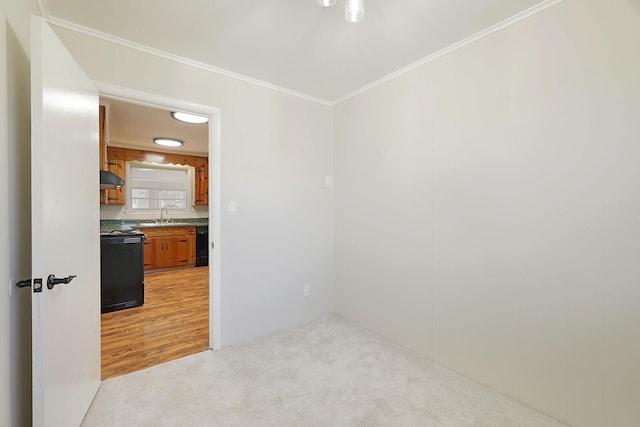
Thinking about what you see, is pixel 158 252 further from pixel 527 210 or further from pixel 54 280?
pixel 527 210

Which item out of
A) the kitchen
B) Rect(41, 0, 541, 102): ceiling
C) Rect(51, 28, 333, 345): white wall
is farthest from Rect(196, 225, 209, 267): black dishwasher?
Rect(41, 0, 541, 102): ceiling

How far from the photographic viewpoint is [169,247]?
5.88 m

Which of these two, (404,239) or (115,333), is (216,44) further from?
(115,333)

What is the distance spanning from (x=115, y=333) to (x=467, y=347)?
3.32m

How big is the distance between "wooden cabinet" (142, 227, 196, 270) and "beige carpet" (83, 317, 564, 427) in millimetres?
3967

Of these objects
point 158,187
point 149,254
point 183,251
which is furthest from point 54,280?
point 158,187

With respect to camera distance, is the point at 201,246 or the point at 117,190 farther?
the point at 201,246

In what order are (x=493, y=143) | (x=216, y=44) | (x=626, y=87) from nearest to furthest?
(x=626, y=87)
(x=493, y=143)
(x=216, y=44)

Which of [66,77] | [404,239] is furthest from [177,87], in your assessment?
[404,239]

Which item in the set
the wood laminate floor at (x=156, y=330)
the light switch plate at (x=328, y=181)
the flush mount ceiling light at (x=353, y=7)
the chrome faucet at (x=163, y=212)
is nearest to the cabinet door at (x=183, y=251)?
the chrome faucet at (x=163, y=212)

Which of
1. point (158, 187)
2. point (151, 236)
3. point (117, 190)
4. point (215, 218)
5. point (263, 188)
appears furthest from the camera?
point (158, 187)

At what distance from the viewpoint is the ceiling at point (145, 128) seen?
12.2ft

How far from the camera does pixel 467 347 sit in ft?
6.97

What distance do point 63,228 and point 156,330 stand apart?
77.1 inches
